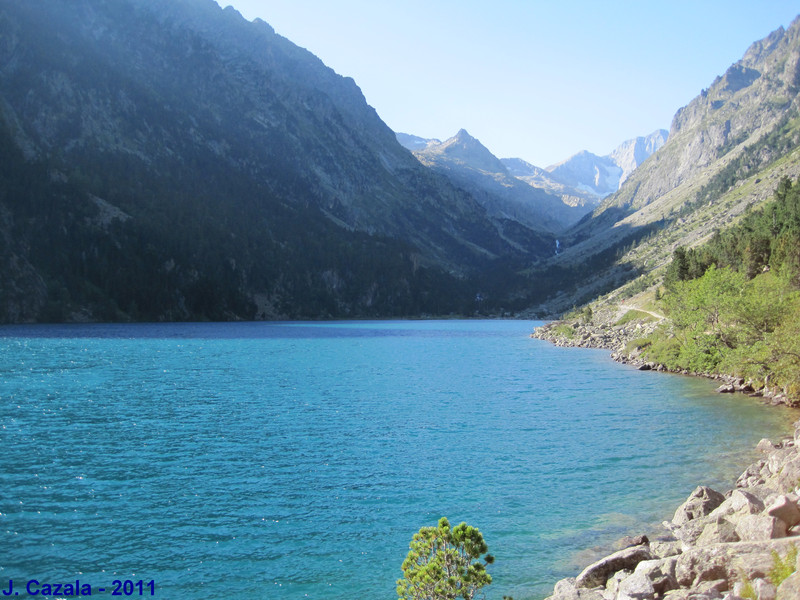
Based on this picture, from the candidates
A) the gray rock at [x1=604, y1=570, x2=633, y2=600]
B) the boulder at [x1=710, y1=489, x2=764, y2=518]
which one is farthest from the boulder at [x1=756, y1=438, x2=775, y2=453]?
the gray rock at [x1=604, y1=570, x2=633, y2=600]

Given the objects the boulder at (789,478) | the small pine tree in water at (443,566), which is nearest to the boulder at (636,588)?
the small pine tree in water at (443,566)

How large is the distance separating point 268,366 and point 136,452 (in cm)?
4538

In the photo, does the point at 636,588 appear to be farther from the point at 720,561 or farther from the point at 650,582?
the point at 720,561

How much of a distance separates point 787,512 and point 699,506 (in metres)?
7.69

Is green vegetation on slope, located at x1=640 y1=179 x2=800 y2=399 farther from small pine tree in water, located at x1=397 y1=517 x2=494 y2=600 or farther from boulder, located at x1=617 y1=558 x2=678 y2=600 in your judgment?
small pine tree in water, located at x1=397 y1=517 x2=494 y2=600

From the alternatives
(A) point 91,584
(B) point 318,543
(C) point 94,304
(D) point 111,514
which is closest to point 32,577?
(A) point 91,584

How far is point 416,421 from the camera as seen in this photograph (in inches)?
1756

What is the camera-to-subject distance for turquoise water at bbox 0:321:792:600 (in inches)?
800

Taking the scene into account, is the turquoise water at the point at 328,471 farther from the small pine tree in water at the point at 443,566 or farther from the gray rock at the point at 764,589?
the gray rock at the point at 764,589

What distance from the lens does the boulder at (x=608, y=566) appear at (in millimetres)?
16391

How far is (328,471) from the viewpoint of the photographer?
31.1 metres

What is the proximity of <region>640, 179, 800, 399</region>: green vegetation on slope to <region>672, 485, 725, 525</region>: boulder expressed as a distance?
2820cm

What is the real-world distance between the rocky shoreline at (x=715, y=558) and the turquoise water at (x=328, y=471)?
261 centimetres

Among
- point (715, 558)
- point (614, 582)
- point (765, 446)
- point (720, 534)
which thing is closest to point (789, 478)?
point (720, 534)
